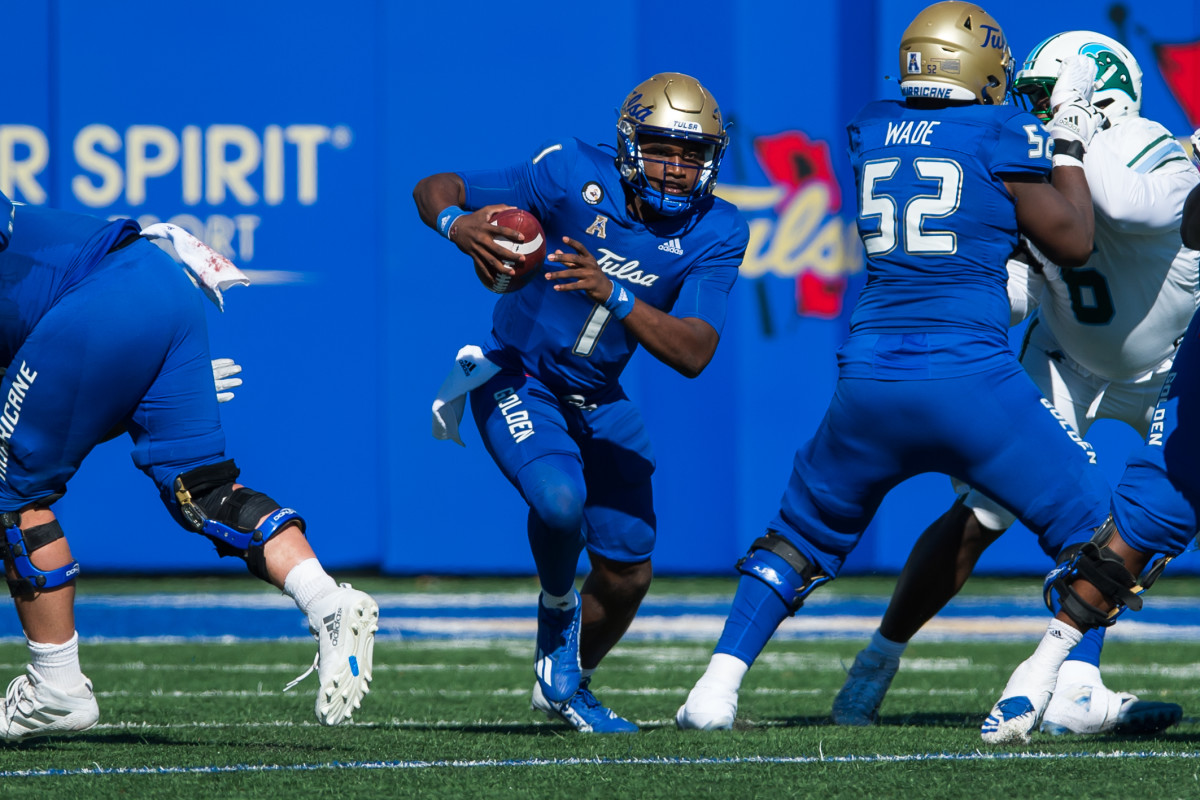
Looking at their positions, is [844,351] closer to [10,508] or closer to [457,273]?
[10,508]

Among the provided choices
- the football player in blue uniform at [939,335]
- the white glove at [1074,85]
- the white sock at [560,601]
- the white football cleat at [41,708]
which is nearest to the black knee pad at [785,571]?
the football player in blue uniform at [939,335]

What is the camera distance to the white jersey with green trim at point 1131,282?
167 inches

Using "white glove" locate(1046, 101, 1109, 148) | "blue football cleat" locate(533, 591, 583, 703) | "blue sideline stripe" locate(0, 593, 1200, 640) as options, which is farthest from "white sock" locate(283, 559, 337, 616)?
"blue sideline stripe" locate(0, 593, 1200, 640)

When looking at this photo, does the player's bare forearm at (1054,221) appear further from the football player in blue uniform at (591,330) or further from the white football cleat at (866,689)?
the white football cleat at (866,689)

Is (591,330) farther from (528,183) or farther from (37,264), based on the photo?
(37,264)

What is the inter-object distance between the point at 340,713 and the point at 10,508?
1.00m

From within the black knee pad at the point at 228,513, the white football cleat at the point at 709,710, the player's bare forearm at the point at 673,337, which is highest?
the player's bare forearm at the point at 673,337

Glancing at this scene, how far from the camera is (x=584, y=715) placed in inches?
159

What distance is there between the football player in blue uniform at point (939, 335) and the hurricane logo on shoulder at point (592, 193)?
704 millimetres

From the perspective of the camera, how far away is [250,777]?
3.09m

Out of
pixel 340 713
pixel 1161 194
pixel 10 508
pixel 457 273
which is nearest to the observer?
→ pixel 340 713

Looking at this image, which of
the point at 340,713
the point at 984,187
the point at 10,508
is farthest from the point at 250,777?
the point at 984,187

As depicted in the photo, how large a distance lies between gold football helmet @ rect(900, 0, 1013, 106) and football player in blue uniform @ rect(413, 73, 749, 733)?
0.56 m

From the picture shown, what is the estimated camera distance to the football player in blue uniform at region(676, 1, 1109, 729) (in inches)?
145
